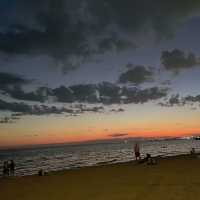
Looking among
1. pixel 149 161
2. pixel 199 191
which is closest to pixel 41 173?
pixel 149 161

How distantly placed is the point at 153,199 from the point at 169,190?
6.80ft

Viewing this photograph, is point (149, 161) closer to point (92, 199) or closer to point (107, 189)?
point (107, 189)

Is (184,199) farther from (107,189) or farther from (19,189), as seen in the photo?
(19,189)

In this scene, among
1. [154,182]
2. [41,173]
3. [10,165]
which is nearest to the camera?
[154,182]

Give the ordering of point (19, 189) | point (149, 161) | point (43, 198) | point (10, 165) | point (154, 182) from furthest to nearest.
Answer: point (10, 165)
point (149, 161)
point (19, 189)
point (154, 182)
point (43, 198)

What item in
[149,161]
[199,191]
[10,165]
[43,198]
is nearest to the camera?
[199,191]

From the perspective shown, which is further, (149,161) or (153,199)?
(149,161)

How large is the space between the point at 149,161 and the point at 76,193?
49.5 feet

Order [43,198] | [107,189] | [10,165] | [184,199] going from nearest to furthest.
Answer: [184,199] < [43,198] < [107,189] < [10,165]

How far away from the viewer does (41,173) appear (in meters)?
27.1

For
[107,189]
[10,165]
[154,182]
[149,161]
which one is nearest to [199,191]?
[154,182]

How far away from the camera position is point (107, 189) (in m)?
16.3

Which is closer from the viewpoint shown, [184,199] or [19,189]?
[184,199]

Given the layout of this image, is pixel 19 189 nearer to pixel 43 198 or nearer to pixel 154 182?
pixel 43 198
